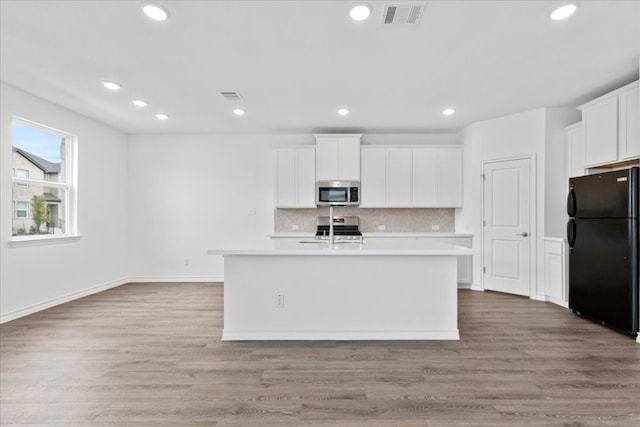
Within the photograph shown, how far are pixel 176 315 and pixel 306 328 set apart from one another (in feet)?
5.72

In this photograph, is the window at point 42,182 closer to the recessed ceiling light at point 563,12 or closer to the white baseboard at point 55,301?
the white baseboard at point 55,301

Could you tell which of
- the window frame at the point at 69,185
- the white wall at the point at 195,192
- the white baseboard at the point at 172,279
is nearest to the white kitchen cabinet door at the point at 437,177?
the white wall at the point at 195,192

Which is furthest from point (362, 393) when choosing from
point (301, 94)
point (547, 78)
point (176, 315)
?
point (547, 78)

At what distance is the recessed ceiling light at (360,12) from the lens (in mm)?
2189

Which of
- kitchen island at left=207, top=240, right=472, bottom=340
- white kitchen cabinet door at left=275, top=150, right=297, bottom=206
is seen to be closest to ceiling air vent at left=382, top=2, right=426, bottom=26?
kitchen island at left=207, top=240, right=472, bottom=340

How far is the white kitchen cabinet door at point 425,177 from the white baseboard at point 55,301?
518 cm

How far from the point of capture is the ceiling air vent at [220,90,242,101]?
12.3ft

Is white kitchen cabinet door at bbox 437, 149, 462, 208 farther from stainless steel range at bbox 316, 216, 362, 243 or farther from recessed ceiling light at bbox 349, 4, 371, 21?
recessed ceiling light at bbox 349, 4, 371, 21

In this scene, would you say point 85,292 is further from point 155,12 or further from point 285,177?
point 155,12

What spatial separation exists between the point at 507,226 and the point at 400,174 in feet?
5.81

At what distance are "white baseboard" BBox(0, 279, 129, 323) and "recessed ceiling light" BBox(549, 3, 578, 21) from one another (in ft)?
19.2

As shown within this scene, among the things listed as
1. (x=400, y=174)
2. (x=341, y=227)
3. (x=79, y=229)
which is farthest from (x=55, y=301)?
(x=400, y=174)

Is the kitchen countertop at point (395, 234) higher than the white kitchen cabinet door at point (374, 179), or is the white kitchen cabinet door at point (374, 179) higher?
the white kitchen cabinet door at point (374, 179)

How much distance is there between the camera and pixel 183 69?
3.15 m
